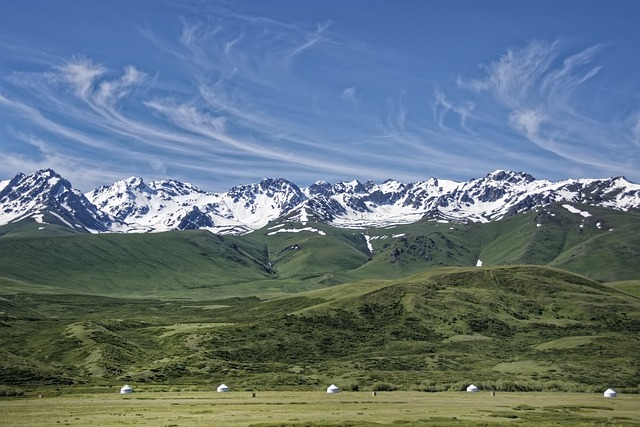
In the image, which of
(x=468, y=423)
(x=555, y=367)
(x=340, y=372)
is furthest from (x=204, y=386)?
(x=555, y=367)

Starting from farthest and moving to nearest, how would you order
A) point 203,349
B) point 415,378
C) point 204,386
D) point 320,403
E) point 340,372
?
point 203,349 → point 340,372 → point 415,378 → point 204,386 → point 320,403

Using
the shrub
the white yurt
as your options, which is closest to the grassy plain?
the white yurt

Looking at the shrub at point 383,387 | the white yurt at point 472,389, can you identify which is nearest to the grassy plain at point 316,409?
the white yurt at point 472,389

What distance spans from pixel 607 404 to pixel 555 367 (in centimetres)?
6283

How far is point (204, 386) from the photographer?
150875 mm

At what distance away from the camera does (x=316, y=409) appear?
328ft

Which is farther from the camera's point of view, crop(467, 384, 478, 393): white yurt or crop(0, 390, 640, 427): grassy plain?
crop(467, 384, 478, 393): white yurt

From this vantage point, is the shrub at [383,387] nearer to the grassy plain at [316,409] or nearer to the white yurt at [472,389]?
the grassy plain at [316,409]

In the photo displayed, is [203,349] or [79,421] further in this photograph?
[203,349]

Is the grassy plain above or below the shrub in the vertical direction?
above

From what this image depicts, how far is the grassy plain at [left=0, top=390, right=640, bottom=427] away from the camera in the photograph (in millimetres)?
83188

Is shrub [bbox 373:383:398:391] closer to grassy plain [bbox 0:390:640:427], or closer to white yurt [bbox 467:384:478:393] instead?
grassy plain [bbox 0:390:640:427]

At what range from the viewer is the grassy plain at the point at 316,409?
Result: 83188 millimetres

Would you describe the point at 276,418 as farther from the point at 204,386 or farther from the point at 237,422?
the point at 204,386
